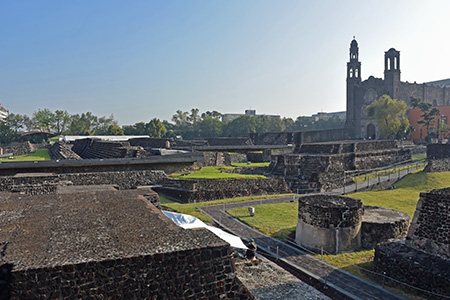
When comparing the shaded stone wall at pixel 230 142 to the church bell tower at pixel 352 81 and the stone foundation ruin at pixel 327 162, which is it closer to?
the stone foundation ruin at pixel 327 162

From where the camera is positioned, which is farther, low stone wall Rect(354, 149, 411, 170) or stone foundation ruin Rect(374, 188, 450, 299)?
low stone wall Rect(354, 149, 411, 170)

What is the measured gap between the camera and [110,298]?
4309 mm

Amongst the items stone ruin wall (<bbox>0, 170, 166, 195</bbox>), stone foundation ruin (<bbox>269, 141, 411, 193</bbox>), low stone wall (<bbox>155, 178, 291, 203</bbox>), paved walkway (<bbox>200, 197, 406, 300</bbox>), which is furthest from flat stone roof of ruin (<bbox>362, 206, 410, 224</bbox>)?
stone ruin wall (<bbox>0, 170, 166, 195</bbox>)

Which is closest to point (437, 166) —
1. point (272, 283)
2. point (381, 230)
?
point (381, 230)

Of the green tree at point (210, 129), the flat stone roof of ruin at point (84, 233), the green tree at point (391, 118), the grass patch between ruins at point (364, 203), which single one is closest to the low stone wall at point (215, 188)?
the grass patch between ruins at point (364, 203)

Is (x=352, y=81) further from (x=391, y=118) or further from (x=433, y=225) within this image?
(x=433, y=225)

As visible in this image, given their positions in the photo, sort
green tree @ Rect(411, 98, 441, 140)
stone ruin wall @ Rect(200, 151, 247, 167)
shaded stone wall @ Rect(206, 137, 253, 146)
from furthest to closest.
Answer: shaded stone wall @ Rect(206, 137, 253, 146)
green tree @ Rect(411, 98, 441, 140)
stone ruin wall @ Rect(200, 151, 247, 167)

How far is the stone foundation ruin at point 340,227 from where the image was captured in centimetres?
1069

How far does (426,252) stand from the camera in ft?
28.1

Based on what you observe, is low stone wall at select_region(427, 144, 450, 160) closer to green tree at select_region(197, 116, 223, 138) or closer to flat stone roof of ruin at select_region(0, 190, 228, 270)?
flat stone roof of ruin at select_region(0, 190, 228, 270)

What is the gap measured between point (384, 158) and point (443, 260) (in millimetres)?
23064

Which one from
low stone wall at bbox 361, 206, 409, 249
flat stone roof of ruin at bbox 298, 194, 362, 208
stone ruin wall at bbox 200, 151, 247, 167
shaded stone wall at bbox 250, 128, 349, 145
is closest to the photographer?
flat stone roof of ruin at bbox 298, 194, 362, 208

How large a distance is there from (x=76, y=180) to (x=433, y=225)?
15111mm

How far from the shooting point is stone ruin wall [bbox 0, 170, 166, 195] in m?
11.6
